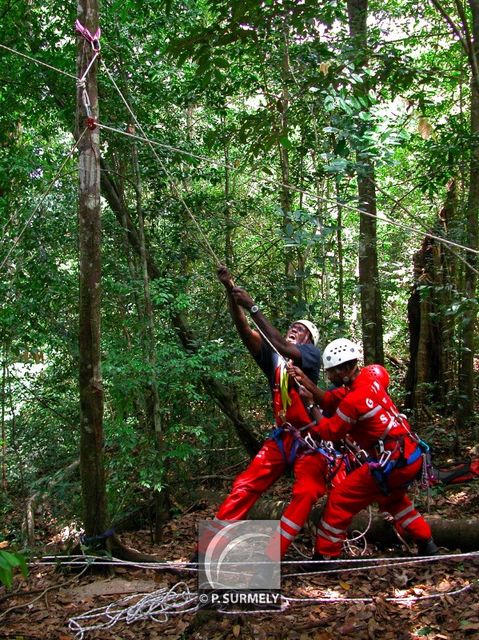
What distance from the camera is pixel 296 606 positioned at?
4152mm

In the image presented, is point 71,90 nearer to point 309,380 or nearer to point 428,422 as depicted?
point 309,380

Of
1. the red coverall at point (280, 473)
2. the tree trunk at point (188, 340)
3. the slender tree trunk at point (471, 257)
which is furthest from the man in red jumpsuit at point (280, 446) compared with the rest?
the slender tree trunk at point (471, 257)

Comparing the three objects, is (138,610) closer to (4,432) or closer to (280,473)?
(280,473)

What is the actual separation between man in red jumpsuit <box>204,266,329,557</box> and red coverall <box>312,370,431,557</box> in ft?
0.73

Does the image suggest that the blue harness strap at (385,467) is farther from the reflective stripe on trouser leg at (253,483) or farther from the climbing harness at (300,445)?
the reflective stripe on trouser leg at (253,483)

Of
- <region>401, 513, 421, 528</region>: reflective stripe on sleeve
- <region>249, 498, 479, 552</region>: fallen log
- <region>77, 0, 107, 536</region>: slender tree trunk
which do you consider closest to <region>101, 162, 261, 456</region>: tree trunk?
<region>249, 498, 479, 552</region>: fallen log

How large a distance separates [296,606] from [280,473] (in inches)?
41.1

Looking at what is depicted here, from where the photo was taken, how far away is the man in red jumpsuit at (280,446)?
180 inches

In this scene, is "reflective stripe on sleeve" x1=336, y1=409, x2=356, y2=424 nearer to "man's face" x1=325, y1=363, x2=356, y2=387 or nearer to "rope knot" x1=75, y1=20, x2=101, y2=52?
"man's face" x1=325, y1=363, x2=356, y2=387

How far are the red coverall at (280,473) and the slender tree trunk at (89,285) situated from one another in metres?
1.12

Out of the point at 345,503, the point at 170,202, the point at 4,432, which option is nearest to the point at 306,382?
the point at 345,503

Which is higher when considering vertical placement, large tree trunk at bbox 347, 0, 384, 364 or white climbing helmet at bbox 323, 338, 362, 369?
large tree trunk at bbox 347, 0, 384, 364

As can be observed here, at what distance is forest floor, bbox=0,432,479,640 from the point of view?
3.73m

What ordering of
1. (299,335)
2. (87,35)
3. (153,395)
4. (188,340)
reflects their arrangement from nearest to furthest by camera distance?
(87,35) < (299,335) < (153,395) < (188,340)
